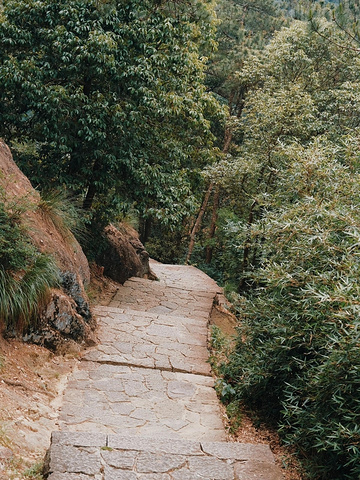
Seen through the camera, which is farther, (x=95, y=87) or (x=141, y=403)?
(x=95, y=87)

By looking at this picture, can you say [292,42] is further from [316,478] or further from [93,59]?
[316,478]

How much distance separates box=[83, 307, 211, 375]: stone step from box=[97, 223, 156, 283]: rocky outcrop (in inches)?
86.2

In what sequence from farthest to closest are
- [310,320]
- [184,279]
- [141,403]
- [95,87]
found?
[184,279] < [95,87] < [141,403] < [310,320]

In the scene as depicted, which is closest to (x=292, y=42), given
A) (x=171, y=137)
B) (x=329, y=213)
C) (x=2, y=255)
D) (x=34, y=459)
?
(x=171, y=137)

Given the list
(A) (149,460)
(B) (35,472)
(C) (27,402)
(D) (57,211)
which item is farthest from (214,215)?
(B) (35,472)

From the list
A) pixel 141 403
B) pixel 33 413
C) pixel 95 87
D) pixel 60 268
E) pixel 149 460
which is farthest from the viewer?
pixel 95 87

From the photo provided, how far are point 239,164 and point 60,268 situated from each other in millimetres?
6160

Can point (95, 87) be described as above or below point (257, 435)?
above

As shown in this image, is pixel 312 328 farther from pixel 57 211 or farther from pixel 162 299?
pixel 162 299

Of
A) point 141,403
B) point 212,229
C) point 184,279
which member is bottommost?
point 212,229

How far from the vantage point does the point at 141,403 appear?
436 centimetres

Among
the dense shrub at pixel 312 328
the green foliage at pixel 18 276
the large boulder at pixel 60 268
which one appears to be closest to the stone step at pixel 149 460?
the dense shrub at pixel 312 328

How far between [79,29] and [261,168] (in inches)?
196

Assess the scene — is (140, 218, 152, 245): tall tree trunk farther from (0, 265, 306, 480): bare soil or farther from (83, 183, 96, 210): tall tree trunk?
(0, 265, 306, 480): bare soil
